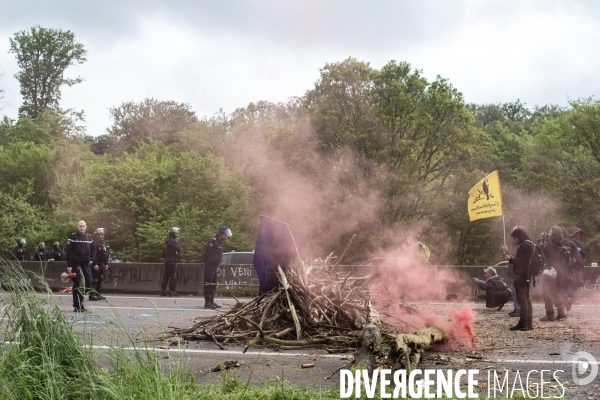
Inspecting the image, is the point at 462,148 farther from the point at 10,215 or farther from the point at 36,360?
the point at 36,360

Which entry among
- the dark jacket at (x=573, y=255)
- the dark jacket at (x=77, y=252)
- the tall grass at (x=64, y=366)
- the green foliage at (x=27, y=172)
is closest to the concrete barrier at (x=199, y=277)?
the dark jacket at (x=573, y=255)

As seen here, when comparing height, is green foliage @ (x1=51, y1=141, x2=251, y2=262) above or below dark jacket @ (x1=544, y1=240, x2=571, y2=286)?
above

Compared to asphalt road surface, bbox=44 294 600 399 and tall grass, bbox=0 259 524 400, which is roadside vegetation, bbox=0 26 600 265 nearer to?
asphalt road surface, bbox=44 294 600 399

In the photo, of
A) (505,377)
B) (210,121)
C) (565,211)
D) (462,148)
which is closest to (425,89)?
(462,148)

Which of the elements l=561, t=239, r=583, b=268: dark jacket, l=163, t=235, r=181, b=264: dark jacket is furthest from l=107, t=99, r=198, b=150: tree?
l=561, t=239, r=583, b=268: dark jacket

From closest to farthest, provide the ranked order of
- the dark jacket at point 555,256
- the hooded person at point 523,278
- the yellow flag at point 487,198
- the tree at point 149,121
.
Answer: the hooded person at point 523,278, the dark jacket at point 555,256, the yellow flag at point 487,198, the tree at point 149,121

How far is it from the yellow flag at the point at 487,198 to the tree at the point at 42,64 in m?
49.1

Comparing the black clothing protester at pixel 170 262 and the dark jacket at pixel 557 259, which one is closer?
the dark jacket at pixel 557 259

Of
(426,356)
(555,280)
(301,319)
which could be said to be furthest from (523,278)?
(301,319)

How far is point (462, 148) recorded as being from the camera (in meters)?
35.8

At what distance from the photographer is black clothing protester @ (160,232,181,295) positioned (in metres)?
19.8

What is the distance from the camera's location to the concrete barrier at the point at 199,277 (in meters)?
19.9

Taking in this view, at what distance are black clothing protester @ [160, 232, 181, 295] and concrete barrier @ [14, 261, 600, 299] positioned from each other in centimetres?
122

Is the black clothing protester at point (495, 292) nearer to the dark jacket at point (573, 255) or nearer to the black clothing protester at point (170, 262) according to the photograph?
the dark jacket at point (573, 255)
